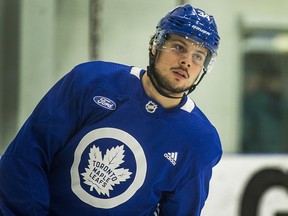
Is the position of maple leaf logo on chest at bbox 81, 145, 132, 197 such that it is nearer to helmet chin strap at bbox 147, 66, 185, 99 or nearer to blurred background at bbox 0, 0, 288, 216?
helmet chin strap at bbox 147, 66, 185, 99

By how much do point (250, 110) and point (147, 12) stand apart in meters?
0.63

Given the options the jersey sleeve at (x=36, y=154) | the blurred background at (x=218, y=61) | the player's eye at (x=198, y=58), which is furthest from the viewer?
the blurred background at (x=218, y=61)

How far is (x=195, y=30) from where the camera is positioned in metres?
1.53

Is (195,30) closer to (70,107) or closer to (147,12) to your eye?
(70,107)

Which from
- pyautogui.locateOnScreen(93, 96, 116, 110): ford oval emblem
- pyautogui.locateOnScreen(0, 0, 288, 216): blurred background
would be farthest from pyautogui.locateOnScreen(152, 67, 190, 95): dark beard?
pyautogui.locateOnScreen(0, 0, 288, 216): blurred background

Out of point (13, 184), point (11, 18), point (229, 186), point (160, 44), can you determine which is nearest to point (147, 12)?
point (11, 18)

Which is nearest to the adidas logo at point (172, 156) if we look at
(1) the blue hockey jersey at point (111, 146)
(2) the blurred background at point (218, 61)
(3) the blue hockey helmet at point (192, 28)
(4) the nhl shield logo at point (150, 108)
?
(1) the blue hockey jersey at point (111, 146)

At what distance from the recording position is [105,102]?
5.05 ft

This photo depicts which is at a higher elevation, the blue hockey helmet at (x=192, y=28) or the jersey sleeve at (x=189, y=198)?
the blue hockey helmet at (x=192, y=28)

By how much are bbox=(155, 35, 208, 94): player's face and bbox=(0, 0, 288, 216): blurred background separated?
1169 mm

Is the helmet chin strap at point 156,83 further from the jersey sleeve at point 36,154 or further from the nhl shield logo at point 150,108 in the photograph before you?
the jersey sleeve at point 36,154

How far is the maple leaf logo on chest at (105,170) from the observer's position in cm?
154

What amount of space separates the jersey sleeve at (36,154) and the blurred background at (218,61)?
1.16 metres

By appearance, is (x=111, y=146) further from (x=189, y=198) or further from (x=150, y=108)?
(x=189, y=198)
